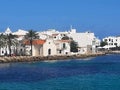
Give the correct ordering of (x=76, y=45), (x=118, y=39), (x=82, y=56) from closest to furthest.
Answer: (x=82, y=56) → (x=76, y=45) → (x=118, y=39)

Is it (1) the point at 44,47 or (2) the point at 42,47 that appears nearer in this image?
(1) the point at 44,47

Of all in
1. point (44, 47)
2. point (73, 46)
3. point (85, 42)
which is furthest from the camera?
point (85, 42)

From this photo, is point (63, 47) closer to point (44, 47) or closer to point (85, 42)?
point (44, 47)

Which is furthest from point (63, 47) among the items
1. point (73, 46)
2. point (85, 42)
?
point (85, 42)

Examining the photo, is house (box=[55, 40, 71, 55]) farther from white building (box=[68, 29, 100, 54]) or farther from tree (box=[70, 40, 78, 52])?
white building (box=[68, 29, 100, 54])

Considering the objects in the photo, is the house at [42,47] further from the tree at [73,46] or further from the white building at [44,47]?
the tree at [73,46]

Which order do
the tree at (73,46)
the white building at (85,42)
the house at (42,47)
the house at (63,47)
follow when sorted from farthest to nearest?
the white building at (85,42), the tree at (73,46), the house at (63,47), the house at (42,47)

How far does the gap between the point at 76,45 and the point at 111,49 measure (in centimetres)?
4592

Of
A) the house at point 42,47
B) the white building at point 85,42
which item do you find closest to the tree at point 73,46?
the white building at point 85,42

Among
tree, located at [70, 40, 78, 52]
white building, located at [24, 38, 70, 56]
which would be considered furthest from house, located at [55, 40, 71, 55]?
tree, located at [70, 40, 78, 52]

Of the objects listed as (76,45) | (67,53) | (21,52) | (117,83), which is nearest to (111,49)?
(76,45)

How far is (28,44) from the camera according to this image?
10425 cm

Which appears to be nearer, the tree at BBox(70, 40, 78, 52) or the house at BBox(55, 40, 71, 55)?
the house at BBox(55, 40, 71, 55)

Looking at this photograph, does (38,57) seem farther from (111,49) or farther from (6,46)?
(111,49)
